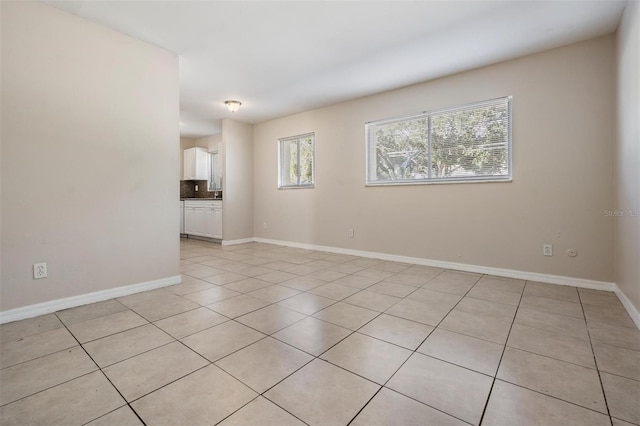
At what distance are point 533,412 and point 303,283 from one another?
2.17m

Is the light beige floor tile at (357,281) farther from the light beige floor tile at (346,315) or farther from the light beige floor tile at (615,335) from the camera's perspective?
the light beige floor tile at (615,335)

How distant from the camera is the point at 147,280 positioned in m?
2.88

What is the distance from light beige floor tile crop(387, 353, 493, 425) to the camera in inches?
48.9

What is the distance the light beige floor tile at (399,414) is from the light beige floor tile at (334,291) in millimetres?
1356

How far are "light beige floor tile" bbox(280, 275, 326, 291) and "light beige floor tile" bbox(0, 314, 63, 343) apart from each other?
1.82 metres

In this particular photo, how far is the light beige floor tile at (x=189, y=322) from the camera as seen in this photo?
6.45 ft

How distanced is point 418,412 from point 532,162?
3016mm

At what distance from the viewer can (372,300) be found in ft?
8.43

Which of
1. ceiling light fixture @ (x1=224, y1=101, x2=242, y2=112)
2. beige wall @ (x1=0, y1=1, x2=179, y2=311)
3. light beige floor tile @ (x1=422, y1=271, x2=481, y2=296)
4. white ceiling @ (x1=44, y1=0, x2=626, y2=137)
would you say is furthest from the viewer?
ceiling light fixture @ (x1=224, y1=101, x2=242, y2=112)

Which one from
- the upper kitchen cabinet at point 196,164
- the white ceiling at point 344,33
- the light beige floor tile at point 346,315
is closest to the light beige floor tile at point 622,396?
the light beige floor tile at point 346,315

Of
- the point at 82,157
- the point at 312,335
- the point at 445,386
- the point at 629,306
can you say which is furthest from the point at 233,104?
the point at 629,306

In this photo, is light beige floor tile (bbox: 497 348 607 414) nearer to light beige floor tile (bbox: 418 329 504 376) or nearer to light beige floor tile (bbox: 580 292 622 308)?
light beige floor tile (bbox: 418 329 504 376)

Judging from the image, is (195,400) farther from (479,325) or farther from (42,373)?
(479,325)

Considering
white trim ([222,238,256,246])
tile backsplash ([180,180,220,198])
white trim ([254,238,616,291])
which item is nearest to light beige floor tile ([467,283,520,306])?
white trim ([254,238,616,291])
